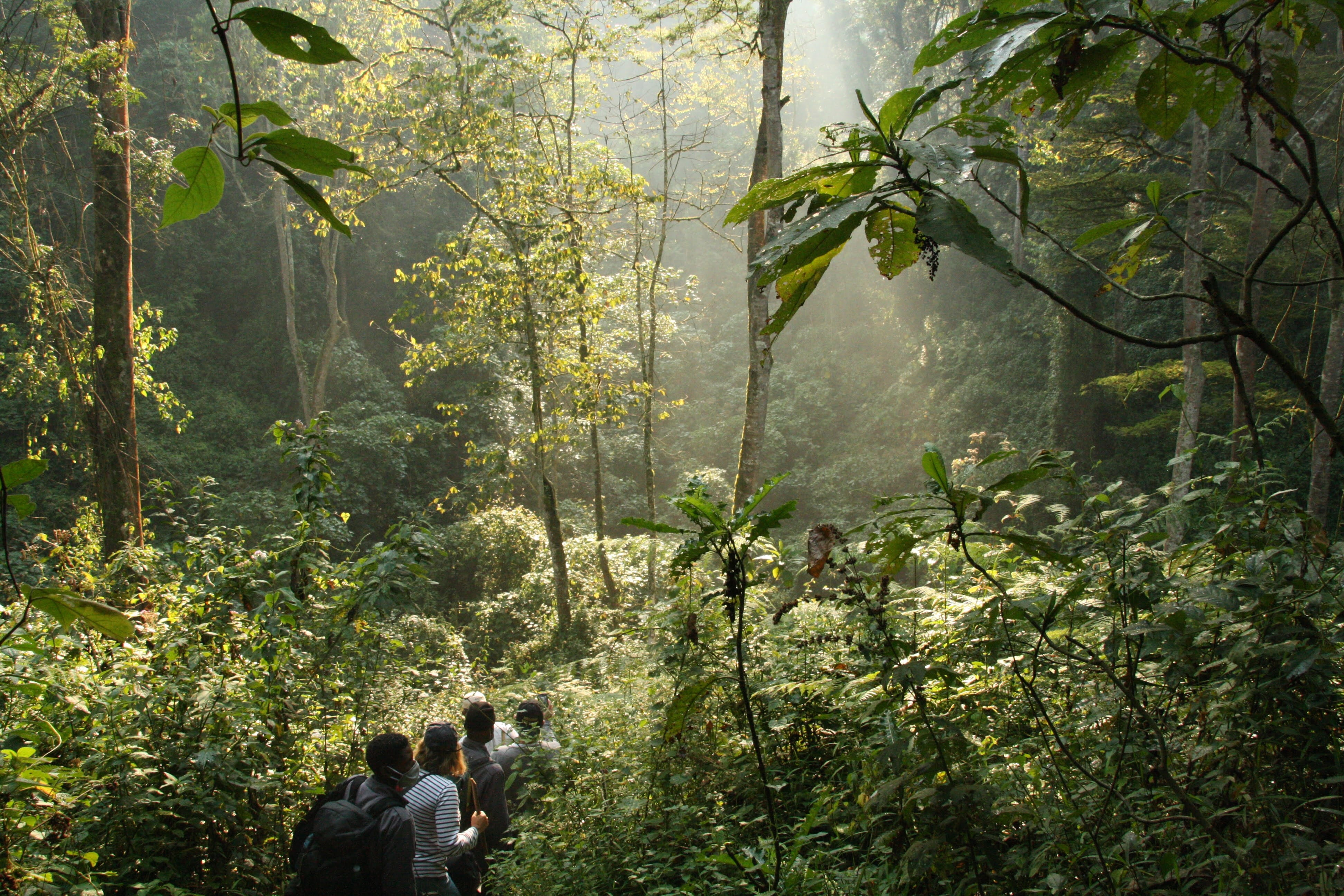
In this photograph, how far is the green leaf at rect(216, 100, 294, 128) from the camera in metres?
0.61

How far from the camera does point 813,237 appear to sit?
72cm

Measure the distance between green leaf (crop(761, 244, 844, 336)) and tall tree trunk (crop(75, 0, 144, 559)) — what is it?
246 inches

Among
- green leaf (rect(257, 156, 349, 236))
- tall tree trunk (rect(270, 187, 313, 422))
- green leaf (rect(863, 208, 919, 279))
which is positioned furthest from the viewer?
tall tree trunk (rect(270, 187, 313, 422))

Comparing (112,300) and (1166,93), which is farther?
(112,300)

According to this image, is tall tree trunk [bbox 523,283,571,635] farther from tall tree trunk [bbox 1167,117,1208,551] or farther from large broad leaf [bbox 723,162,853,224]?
large broad leaf [bbox 723,162,853,224]

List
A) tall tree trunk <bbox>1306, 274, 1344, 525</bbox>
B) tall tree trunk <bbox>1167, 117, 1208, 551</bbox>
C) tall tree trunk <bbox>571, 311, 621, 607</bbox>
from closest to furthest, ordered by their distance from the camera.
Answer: tall tree trunk <bbox>1306, 274, 1344, 525</bbox> < tall tree trunk <bbox>1167, 117, 1208, 551</bbox> < tall tree trunk <bbox>571, 311, 621, 607</bbox>

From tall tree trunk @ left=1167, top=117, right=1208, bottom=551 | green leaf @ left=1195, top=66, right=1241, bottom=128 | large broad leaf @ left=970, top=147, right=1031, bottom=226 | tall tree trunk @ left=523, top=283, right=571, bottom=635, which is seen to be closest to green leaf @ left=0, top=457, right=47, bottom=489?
large broad leaf @ left=970, top=147, right=1031, bottom=226

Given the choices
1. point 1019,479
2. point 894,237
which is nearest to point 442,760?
point 1019,479

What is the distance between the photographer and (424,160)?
7.21m

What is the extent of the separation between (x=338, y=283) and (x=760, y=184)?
66.9 feet

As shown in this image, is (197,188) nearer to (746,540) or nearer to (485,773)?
(746,540)

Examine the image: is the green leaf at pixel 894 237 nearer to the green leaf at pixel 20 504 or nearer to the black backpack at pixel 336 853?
the green leaf at pixel 20 504

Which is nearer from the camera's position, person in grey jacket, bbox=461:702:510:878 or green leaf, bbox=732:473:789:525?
green leaf, bbox=732:473:789:525

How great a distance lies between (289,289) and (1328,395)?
17.8m
